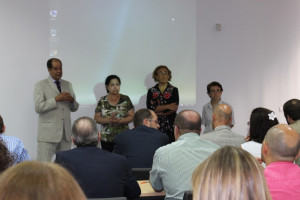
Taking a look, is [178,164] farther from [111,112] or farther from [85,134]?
[111,112]

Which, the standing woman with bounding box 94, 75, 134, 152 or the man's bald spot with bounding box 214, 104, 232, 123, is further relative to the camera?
the standing woman with bounding box 94, 75, 134, 152

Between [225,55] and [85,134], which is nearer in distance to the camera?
[85,134]

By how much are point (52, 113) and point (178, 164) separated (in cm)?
308

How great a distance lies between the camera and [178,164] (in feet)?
10.4

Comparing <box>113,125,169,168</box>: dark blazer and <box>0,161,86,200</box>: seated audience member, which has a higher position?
<box>0,161,86,200</box>: seated audience member

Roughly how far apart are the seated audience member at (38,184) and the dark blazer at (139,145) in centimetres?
318

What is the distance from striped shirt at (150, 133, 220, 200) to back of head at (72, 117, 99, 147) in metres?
0.49

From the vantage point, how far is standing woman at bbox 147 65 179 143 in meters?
6.53

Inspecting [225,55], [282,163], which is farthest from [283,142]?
[225,55]

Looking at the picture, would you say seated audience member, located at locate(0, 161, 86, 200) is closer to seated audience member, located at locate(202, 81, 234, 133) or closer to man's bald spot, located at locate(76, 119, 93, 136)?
man's bald spot, located at locate(76, 119, 93, 136)

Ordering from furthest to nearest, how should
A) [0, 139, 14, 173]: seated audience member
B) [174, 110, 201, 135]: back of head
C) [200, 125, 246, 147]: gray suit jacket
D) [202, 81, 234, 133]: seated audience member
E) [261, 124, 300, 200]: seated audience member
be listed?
[202, 81, 234, 133]: seated audience member, [200, 125, 246, 147]: gray suit jacket, [174, 110, 201, 135]: back of head, [261, 124, 300, 200]: seated audience member, [0, 139, 14, 173]: seated audience member

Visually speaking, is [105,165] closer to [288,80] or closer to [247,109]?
[247,109]

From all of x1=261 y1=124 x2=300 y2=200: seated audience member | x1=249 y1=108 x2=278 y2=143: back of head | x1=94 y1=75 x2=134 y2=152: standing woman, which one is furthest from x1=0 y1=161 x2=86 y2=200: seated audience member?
x1=94 y1=75 x2=134 y2=152: standing woman

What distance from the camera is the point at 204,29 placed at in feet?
25.4
